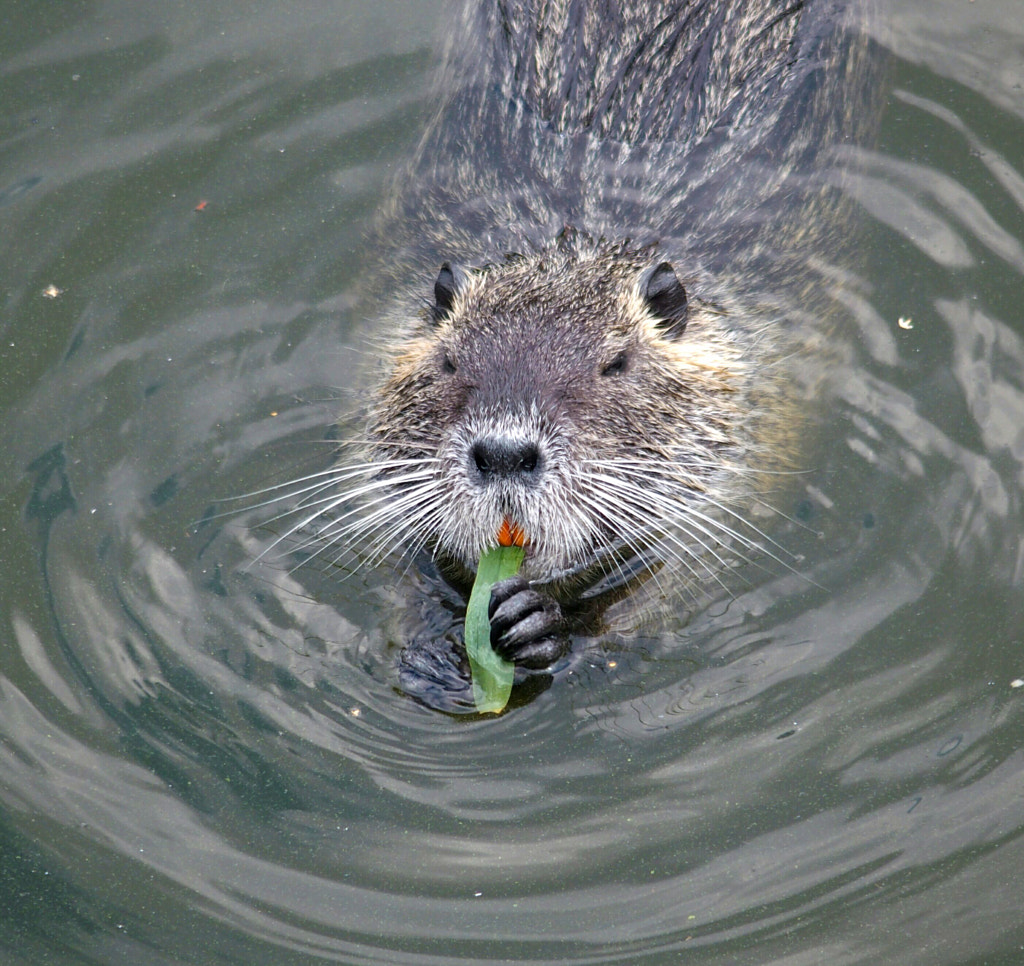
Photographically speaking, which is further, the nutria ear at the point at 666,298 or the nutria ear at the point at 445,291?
the nutria ear at the point at 445,291

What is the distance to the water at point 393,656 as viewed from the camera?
367cm

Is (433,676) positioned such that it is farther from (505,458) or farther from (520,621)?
(505,458)

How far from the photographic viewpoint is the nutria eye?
13.7ft

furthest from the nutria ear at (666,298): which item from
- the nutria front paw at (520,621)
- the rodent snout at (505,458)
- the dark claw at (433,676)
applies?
the dark claw at (433,676)

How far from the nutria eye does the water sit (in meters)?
0.79

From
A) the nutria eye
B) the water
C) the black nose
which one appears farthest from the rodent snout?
the water

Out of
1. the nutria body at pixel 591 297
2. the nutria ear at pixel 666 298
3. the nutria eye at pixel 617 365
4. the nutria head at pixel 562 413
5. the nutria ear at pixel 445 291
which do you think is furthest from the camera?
the nutria ear at pixel 445 291

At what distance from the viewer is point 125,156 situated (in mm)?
5590

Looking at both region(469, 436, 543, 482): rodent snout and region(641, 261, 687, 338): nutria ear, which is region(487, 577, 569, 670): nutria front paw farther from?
region(641, 261, 687, 338): nutria ear

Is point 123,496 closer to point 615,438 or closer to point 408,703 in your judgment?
point 408,703

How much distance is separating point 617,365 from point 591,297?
25cm

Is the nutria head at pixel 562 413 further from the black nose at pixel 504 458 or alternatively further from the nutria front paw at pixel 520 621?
the nutria front paw at pixel 520 621

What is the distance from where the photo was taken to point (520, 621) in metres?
3.92

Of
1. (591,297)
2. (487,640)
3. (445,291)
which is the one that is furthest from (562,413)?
(445,291)
